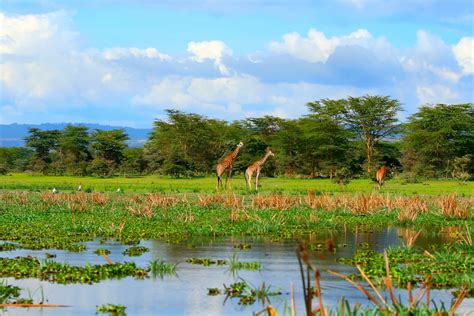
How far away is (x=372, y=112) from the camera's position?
2975 inches

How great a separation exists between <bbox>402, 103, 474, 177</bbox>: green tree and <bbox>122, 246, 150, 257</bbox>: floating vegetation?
50.3m

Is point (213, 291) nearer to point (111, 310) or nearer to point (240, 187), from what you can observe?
point (111, 310)

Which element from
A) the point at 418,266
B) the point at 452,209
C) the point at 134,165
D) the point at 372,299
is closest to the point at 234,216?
the point at 452,209

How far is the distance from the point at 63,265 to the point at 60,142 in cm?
6490

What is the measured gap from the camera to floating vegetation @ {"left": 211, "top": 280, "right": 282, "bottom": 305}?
12.0 metres

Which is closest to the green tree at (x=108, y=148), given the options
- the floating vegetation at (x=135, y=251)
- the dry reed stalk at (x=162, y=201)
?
the dry reed stalk at (x=162, y=201)

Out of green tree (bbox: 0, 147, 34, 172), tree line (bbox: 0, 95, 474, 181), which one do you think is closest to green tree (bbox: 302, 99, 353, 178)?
tree line (bbox: 0, 95, 474, 181)

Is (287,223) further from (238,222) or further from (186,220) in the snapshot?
(186,220)

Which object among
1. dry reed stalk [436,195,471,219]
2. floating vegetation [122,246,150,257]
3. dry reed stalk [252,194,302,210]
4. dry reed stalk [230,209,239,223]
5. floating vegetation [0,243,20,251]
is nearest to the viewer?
floating vegetation [122,246,150,257]

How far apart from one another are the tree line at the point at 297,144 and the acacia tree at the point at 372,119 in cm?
9

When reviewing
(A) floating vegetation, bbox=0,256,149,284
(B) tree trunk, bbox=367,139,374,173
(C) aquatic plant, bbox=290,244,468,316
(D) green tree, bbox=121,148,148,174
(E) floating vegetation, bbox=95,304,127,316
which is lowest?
(E) floating vegetation, bbox=95,304,127,316

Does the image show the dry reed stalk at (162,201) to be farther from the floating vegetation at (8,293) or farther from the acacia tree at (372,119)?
the acacia tree at (372,119)

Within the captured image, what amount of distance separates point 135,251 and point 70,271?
3152 millimetres

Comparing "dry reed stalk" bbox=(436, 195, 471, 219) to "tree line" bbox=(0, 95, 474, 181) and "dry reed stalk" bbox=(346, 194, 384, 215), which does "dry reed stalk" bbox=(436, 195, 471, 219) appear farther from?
"tree line" bbox=(0, 95, 474, 181)
